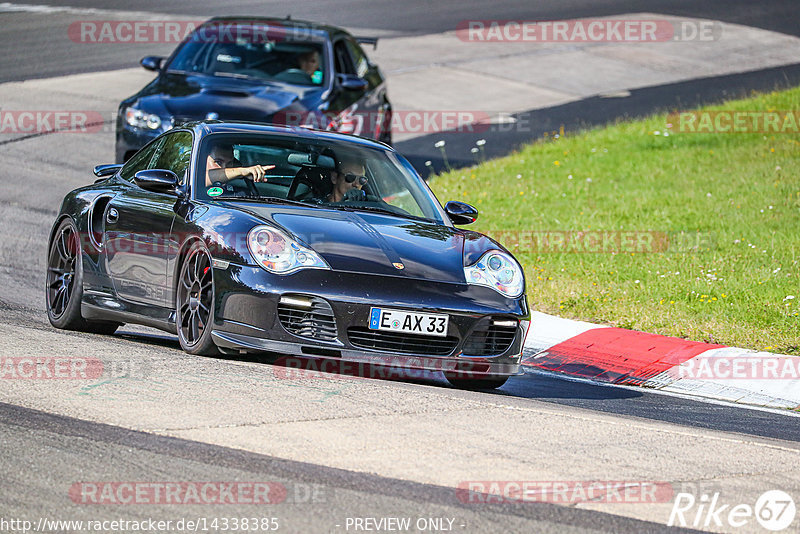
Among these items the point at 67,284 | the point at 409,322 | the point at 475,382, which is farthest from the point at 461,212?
the point at 67,284

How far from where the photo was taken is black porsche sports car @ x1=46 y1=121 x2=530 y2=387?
22.2 feet

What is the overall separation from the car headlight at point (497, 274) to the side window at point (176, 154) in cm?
195

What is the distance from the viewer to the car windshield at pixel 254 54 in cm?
1389

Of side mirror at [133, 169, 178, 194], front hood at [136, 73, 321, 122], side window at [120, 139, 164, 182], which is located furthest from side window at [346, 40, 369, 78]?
side mirror at [133, 169, 178, 194]

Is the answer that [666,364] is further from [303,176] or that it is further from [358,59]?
[358,59]

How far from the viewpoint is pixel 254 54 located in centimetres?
1411

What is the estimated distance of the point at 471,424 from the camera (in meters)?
5.75

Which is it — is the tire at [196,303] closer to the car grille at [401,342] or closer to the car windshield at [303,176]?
the car windshield at [303,176]

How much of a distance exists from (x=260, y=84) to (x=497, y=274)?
22.2ft

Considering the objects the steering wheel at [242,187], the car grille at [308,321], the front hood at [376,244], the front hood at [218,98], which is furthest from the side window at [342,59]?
the car grille at [308,321]

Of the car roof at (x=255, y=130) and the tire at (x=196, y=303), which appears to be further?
the car roof at (x=255, y=130)

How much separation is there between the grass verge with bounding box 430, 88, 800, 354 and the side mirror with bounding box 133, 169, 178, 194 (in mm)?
4068

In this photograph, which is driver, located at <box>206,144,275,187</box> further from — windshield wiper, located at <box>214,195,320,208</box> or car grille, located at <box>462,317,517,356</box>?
car grille, located at <box>462,317,517,356</box>

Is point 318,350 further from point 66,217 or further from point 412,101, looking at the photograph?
point 412,101
